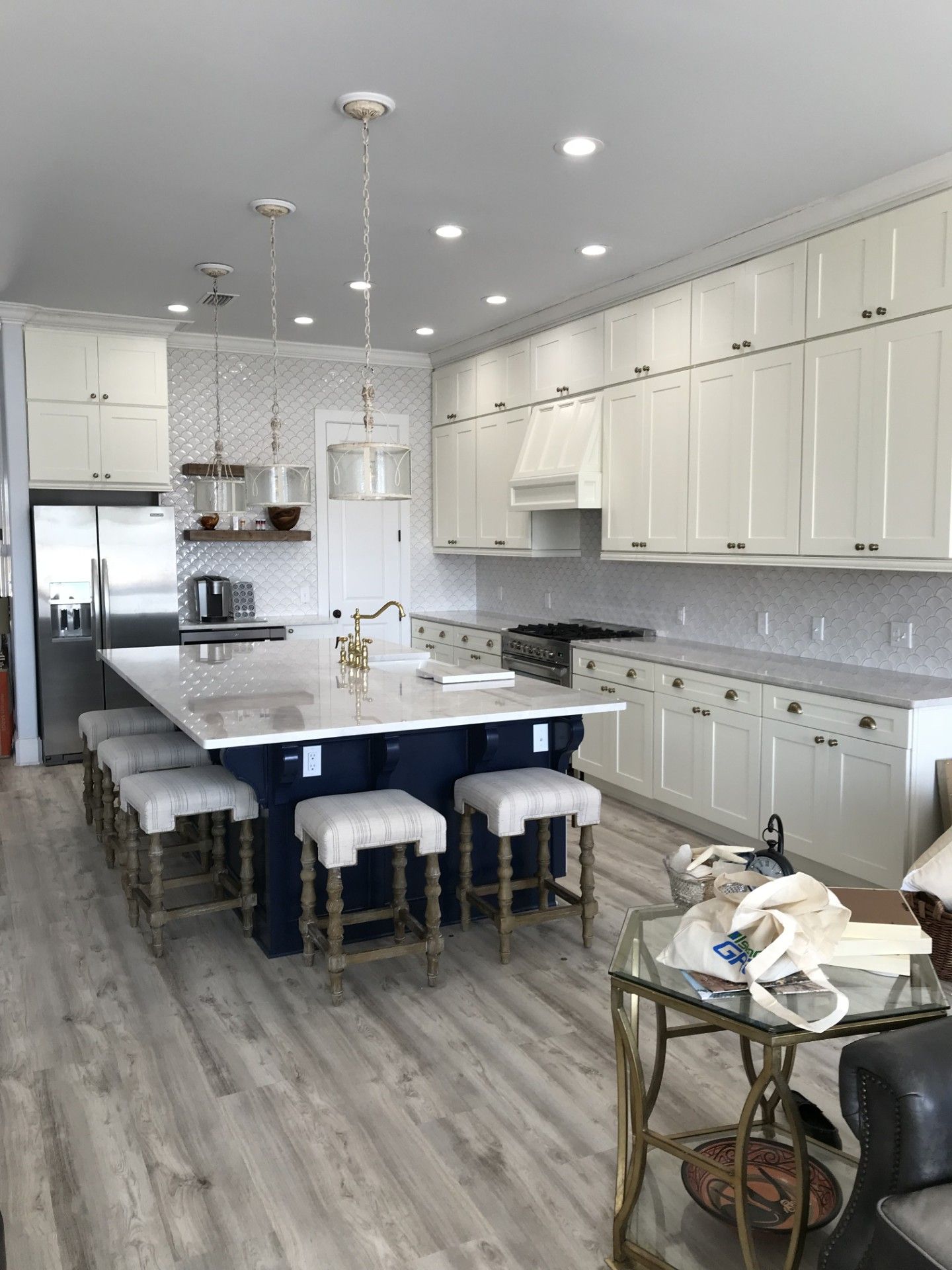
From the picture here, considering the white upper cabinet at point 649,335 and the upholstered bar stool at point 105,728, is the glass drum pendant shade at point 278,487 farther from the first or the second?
the white upper cabinet at point 649,335

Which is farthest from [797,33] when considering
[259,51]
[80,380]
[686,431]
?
[80,380]

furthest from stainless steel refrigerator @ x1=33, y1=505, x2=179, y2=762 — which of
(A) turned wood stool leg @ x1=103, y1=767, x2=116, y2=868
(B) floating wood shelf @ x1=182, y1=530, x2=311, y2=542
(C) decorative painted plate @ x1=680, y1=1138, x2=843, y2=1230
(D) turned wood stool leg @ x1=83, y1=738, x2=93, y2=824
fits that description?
(C) decorative painted plate @ x1=680, y1=1138, x2=843, y2=1230

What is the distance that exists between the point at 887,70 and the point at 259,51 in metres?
1.86

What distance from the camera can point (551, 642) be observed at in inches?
235

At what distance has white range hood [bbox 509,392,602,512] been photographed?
5816 millimetres

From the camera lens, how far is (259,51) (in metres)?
2.88

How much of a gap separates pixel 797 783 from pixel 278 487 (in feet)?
A: 8.12

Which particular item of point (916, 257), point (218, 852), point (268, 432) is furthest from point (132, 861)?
point (268, 432)

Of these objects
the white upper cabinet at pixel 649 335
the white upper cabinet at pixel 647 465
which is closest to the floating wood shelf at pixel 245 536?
the white upper cabinet at pixel 647 465

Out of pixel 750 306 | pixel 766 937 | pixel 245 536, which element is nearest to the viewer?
pixel 766 937

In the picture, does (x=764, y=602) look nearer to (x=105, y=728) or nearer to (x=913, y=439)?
(x=913, y=439)

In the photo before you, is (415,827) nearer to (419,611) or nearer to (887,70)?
(887,70)

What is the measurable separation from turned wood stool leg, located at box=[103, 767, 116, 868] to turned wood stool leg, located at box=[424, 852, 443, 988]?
1828 mm

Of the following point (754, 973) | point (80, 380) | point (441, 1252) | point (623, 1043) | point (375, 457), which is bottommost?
point (441, 1252)
